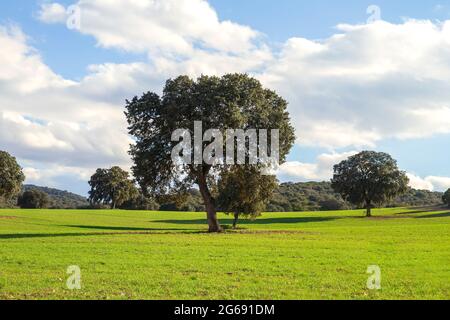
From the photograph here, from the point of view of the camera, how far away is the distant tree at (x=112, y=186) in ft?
499

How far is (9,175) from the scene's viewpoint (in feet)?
297

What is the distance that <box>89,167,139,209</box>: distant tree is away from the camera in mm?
152125

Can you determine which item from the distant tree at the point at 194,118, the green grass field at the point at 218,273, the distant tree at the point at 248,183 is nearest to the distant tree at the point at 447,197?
the distant tree at the point at 248,183

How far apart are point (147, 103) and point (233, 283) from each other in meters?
36.9

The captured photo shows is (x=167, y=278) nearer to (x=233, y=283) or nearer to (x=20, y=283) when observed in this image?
(x=233, y=283)

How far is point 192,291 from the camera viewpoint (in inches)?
628

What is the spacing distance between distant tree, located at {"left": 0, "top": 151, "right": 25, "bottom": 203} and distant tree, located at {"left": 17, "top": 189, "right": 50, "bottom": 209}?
6860cm

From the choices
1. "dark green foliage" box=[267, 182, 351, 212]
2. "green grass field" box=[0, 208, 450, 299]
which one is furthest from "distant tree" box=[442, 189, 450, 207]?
"green grass field" box=[0, 208, 450, 299]

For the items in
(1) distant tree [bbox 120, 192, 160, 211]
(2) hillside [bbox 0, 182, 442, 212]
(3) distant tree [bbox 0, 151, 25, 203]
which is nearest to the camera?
(3) distant tree [bbox 0, 151, 25, 203]

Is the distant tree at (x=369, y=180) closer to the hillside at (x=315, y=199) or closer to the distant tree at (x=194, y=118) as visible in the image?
the hillside at (x=315, y=199)

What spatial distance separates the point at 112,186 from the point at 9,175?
206 ft

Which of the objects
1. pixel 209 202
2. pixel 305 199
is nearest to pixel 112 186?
pixel 305 199

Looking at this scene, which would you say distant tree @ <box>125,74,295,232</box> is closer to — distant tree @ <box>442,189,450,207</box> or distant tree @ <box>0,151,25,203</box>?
distant tree @ <box>0,151,25,203</box>
